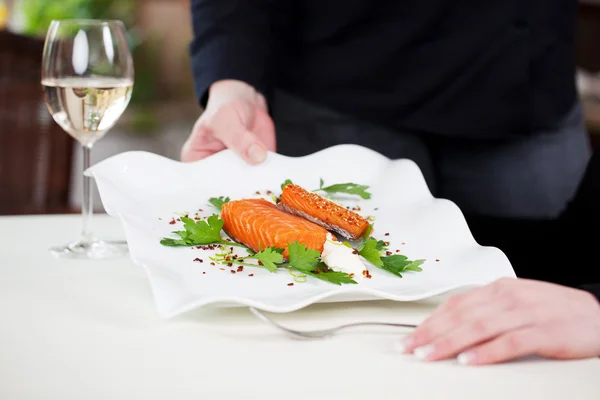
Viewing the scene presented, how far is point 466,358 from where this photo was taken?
777mm

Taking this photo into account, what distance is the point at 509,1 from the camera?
1.81 meters

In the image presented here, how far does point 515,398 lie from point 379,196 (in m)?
0.58

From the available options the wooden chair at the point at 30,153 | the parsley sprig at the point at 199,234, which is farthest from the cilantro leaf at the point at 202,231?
the wooden chair at the point at 30,153

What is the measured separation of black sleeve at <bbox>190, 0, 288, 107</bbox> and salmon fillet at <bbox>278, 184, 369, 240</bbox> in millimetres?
581

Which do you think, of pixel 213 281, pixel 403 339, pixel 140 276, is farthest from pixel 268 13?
pixel 403 339

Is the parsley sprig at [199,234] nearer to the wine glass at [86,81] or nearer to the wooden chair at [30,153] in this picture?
the wine glass at [86,81]

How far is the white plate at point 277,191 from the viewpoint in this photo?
0.87 m

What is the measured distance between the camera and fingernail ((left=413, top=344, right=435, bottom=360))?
78 centimetres

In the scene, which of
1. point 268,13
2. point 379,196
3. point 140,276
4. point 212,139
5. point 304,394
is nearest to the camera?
point 304,394

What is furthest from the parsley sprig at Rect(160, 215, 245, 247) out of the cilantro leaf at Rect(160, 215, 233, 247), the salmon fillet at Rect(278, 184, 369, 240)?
the salmon fillet at Rect(278, 184, 369, 240)

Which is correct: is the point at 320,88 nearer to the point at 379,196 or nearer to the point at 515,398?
the point at 379,196

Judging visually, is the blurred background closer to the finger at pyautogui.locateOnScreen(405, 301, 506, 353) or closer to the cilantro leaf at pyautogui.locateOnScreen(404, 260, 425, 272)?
→ the cilantro leaf at pyautogui.locateOnScreen(404, 260, 425, 272)

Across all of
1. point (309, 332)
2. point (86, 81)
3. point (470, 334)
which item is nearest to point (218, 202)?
point (86, 81)

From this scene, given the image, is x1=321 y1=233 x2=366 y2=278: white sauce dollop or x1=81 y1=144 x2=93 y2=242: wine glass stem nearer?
x1=321 y1=233 x2=366 y2=278: white sauce dollop
